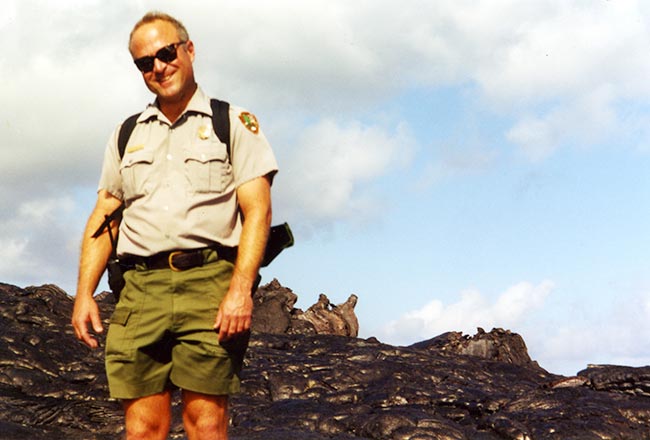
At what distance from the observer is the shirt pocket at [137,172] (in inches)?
180

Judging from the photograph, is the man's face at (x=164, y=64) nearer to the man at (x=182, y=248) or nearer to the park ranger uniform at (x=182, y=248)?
the man at (x=182, y=248)

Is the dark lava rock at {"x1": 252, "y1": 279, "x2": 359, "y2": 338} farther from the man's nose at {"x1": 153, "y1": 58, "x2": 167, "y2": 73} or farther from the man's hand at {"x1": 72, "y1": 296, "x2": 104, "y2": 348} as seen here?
the man's nose at {"x1": 153, "y1": 58, "x2": 167, "y2": 73}

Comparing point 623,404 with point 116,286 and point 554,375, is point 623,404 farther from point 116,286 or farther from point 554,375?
point 116,286

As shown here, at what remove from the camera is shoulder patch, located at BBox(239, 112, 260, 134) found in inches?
179

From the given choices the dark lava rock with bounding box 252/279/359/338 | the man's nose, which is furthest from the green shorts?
the dark lava rock with bounding box 252/279/359/338

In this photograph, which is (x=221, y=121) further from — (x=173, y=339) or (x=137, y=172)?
(x=173, y=339)

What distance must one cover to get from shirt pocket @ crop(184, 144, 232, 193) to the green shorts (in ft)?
1.29

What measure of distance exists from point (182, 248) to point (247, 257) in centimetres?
36

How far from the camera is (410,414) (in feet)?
30.6

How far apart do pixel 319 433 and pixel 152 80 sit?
5.19 m

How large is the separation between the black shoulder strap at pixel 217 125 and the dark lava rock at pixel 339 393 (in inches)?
170

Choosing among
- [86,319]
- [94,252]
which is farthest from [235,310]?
[94,252]

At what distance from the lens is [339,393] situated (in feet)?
36.9

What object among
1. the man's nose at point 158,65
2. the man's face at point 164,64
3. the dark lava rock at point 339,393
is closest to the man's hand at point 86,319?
the man's face at point 164,64
